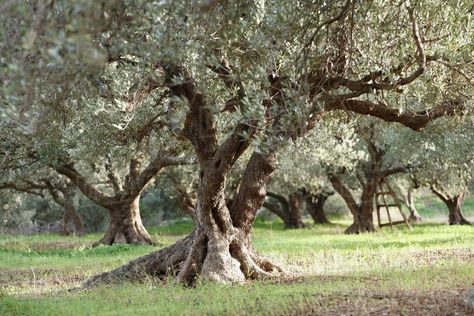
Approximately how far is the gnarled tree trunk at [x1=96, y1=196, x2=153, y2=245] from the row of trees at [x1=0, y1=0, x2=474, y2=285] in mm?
8784

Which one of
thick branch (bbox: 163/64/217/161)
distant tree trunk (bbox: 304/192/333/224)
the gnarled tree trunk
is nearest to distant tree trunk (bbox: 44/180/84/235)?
the gnarled tree trunk

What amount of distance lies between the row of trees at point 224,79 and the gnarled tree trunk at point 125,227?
8784 millimetres

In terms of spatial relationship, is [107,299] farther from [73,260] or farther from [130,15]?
[73,260]

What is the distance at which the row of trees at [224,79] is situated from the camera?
730 centimetres

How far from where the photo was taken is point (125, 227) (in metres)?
29.5

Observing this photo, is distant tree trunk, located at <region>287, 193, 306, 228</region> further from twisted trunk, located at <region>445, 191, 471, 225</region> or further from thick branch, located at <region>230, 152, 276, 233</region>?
thick branch, located at <region>230, 152, 276, 233</region>

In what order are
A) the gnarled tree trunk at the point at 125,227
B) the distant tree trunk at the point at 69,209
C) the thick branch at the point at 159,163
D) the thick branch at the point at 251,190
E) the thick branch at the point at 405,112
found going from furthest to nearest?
the distant tree trunk at the point at 69,209 → the gnarled tree trunk at the point at 125,227 → the thick branch at the point at 159,163 → the thick branch at the point at 251,190 → the thick branch at the point at 405,112

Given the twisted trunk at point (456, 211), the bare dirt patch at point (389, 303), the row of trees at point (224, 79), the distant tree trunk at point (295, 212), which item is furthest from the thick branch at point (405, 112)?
the distant tree trunk at point (295, 212)

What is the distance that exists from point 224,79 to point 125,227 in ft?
60.9

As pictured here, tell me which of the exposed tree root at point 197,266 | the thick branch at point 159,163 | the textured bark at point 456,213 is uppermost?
the thick branch at point 159,163

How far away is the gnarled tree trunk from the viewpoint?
2928 centimetres

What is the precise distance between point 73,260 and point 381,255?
458 inches

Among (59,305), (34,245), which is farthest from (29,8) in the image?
(34,245)

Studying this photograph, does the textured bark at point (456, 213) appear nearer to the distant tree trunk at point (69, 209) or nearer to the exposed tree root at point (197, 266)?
the distant tree trunk at point (69, 209)
